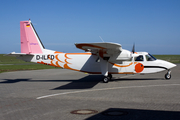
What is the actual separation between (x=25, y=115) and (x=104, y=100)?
154 inches

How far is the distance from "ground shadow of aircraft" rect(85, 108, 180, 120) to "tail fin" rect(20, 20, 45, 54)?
12.2 m

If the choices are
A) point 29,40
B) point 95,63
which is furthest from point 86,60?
point 29,40

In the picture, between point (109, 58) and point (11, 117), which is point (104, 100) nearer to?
point (11, 117)

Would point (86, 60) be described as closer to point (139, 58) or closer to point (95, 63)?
point (95, 63)

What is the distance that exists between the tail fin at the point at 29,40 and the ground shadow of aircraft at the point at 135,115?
12184 mm

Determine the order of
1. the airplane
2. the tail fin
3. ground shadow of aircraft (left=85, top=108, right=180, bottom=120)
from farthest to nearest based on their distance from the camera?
the tail fin → the airplane → ground shadow of aircraft (left=85, top=108, right=180, bottom=120)

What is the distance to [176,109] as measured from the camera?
295 inches

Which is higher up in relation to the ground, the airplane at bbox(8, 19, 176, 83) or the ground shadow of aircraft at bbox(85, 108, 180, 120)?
the airplane at bbox(8, 19, 176, 83)

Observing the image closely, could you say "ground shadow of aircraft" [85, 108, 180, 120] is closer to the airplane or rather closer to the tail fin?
the airplane

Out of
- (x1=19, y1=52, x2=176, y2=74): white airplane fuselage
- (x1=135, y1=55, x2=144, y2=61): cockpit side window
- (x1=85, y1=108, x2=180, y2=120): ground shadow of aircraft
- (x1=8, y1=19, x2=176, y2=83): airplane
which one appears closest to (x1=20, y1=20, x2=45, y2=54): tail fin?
(x1=8, y1=19, x2=176, y2=83): airplane

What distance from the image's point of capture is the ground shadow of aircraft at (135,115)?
21.3 feet

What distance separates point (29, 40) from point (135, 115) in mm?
13788

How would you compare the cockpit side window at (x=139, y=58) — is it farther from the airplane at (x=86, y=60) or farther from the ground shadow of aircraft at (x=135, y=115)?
the ground shadow of aircraft at (x=135, y=115)

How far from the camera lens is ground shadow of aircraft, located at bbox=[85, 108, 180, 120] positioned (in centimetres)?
649
